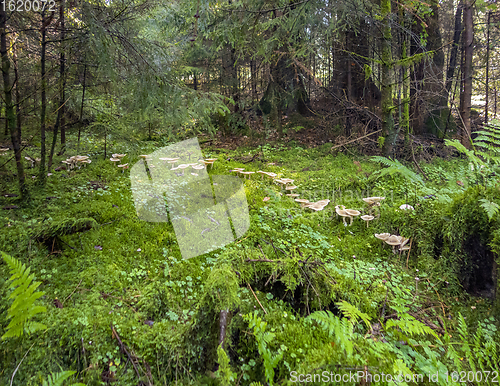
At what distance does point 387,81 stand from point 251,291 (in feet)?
20.3

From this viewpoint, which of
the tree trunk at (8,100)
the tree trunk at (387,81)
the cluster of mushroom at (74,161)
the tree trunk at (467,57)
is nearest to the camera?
the tree trunk at (8,100)

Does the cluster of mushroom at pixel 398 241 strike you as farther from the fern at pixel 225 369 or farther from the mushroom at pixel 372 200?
the fern at pixel 225 369

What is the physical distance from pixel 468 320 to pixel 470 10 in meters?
9.86

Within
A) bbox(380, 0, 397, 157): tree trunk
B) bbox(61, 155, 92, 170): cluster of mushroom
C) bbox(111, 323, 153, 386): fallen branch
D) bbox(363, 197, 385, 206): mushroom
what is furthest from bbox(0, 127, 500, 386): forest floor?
bbox(380, 0, 397, 157): tree trunk

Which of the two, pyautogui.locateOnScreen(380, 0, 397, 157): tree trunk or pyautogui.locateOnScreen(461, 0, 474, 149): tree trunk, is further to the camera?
pyautogui.locateOnScreen(461, 0, 474, 149): tree trunk

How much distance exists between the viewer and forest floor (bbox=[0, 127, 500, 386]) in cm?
206

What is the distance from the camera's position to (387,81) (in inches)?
237

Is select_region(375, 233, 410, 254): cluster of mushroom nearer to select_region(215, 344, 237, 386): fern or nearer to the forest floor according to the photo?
the forest floor

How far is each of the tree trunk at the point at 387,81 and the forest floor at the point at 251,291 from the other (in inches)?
64.1

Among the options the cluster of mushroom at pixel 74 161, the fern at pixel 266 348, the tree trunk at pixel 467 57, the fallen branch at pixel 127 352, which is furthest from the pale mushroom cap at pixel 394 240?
the tree trunk at pixel 467 57

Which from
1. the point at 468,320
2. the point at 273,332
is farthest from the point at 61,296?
the point at 468,320

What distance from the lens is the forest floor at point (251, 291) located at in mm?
2064

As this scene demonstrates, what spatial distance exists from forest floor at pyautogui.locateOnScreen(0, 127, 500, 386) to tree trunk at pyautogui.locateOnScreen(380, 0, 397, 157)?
5.34 feet

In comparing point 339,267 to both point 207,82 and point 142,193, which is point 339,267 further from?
point 207,82
